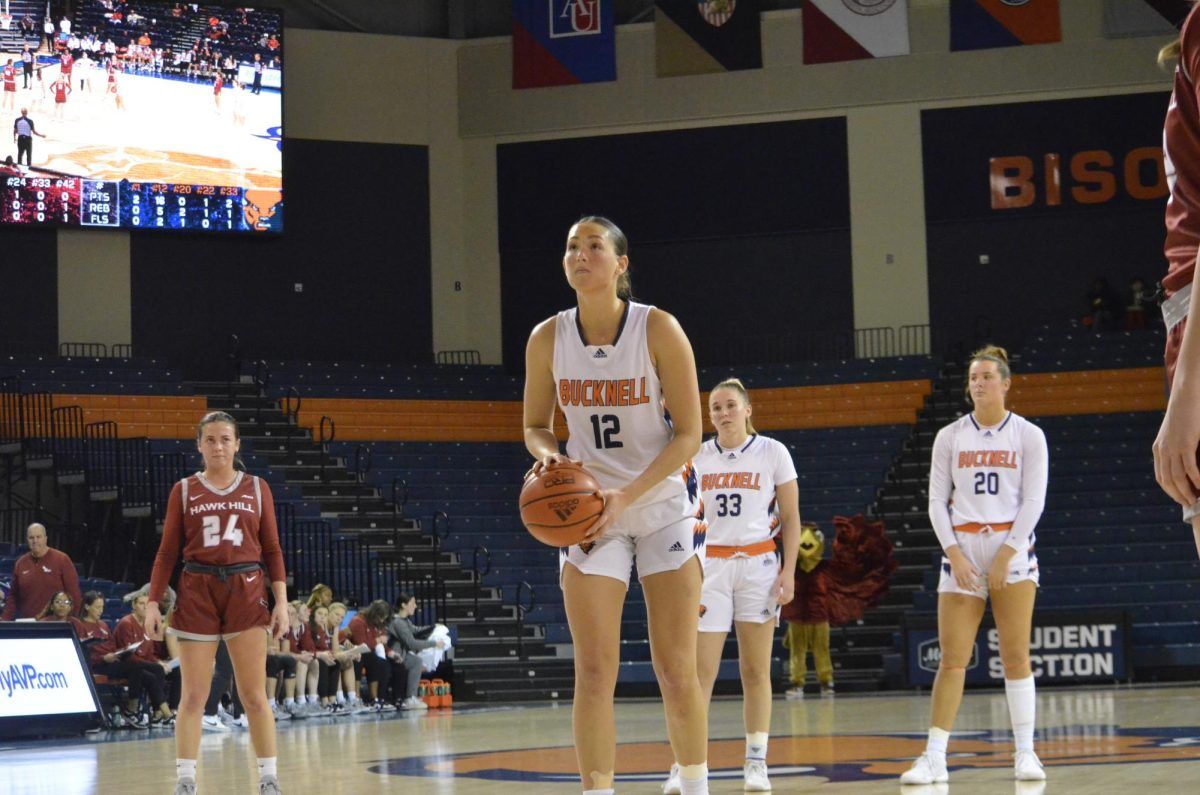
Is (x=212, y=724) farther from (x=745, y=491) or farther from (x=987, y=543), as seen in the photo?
(x=987, y=543)

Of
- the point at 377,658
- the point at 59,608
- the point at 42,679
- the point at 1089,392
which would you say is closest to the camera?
the point at 42,679

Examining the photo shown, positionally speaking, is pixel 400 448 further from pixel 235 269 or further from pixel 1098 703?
pixel 1098 703

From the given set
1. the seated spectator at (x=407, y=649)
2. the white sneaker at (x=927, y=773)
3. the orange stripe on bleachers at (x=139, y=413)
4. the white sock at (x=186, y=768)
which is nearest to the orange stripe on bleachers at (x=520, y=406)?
the orange stripe on bleachers at (x=139, y=413)

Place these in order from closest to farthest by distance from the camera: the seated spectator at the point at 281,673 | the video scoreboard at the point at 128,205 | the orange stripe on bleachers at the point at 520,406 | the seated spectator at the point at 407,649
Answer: the seated spectator at the point at 281,673, the seated spectator at the point at 407,649, the video scoreboard at the point at 128,205, the orange stripe on bleachers at the point at 520,406

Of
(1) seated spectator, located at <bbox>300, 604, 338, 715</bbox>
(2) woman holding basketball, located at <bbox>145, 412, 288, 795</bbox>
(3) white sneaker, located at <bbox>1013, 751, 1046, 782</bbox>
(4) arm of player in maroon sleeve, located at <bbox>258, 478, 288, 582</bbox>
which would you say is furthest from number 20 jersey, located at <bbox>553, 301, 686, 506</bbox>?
(1) seated spectator, located at <bbox>300, 604, 338, 715</bbox>


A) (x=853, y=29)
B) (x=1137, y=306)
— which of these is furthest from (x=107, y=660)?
(x=1137, y=306)

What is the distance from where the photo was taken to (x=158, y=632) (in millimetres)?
6535

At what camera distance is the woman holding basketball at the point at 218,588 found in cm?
655

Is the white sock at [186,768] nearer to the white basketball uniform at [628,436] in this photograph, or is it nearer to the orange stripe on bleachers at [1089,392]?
the white basketball uniform at [628,436]

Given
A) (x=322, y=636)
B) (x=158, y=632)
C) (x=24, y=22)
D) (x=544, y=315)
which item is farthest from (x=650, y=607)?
(x=544, y=315)

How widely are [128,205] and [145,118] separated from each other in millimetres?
1347

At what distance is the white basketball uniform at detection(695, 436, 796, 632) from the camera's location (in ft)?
23.1

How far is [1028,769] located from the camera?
6777 mm

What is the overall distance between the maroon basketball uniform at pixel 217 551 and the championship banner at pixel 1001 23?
56.3 ft
